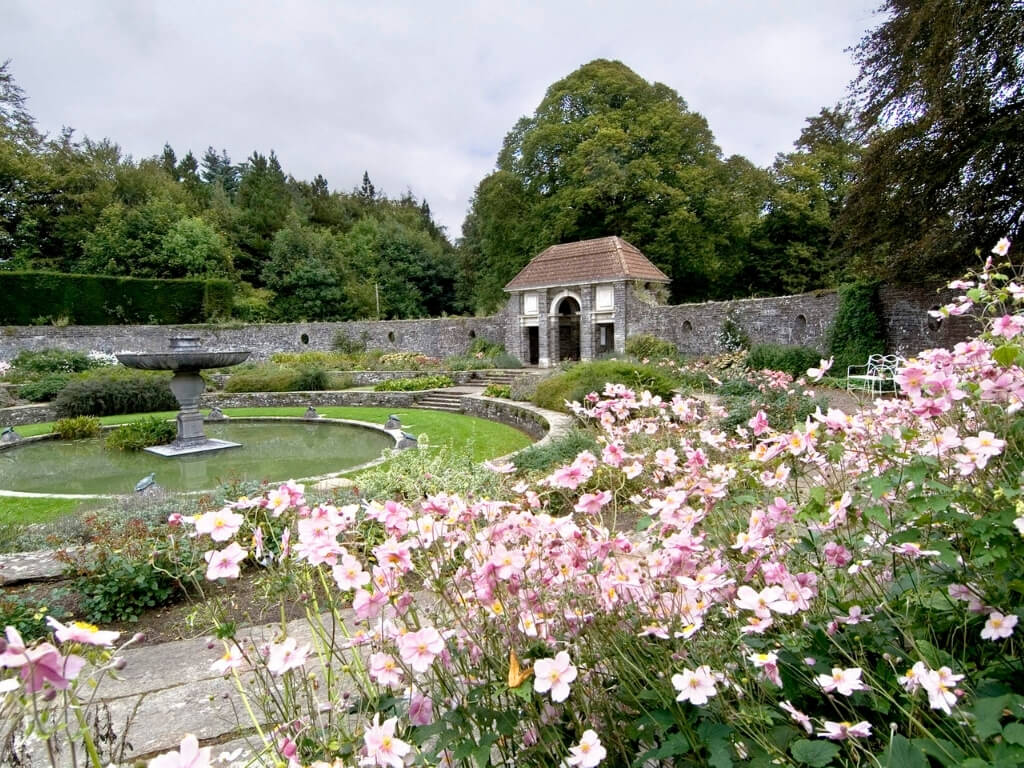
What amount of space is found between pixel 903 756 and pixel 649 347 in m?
15.2

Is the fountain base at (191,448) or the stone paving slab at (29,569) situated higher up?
the stone paving slab at (29,569)

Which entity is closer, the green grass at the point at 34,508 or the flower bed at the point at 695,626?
the flower bed at the point at 695,626

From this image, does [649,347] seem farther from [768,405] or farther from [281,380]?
[281,380]

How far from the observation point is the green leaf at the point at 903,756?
0.93 metres

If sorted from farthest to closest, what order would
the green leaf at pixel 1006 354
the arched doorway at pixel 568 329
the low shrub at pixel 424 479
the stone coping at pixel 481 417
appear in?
the arched doorway at pixel 568 329, the stone coping at pixel 481 417, the low shrub at pixel 424 479, the green leaf at pixel 1006 354

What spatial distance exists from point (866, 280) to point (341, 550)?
603 inches

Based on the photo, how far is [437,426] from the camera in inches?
428

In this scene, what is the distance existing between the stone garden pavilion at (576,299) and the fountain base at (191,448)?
11.4 meters

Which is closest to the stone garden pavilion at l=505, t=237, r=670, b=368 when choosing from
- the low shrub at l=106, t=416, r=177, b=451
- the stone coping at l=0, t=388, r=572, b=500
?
the stone coping at l=0, t=388, r=572, b=500

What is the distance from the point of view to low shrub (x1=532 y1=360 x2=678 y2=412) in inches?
384

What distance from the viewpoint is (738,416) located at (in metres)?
6.70

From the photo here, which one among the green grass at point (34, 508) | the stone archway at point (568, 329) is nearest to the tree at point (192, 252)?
the stone archway at point (568, 329)

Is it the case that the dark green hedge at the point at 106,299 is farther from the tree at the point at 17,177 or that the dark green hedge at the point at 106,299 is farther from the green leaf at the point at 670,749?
the green leaf at the point at 670,749

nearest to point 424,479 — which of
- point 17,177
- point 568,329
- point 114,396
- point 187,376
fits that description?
point 187,376
